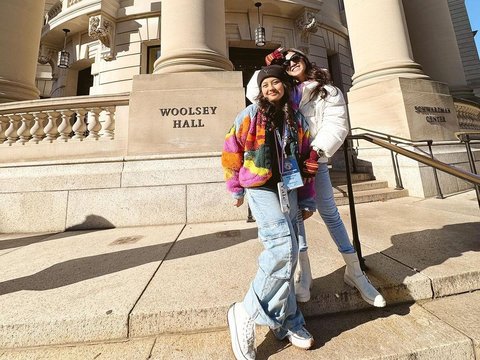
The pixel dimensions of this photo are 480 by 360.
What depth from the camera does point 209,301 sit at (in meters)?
1.91

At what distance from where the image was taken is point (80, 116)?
18.2 feet

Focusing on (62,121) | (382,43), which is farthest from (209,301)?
(382,43)

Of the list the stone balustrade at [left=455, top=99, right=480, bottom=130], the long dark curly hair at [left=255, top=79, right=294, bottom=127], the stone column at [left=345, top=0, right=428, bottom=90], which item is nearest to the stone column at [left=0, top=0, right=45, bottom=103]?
the long dark curly hair at [left=255, top=79, right=294, bottom=127]

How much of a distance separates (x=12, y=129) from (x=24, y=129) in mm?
330

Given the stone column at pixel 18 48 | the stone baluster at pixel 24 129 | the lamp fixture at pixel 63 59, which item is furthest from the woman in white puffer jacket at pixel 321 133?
the lamp fixture at pixel 63 59

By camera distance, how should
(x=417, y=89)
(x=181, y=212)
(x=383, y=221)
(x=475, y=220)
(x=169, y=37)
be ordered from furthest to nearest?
(x=417, y=89) < (x=169, y=37) < (x=181, y=212) < (x=383, y=221) < (x=475, y=220)

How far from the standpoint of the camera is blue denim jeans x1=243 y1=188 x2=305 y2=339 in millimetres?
1496

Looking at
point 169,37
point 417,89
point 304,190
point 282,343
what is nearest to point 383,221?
point 304,190

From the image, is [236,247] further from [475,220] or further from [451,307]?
[475,220]

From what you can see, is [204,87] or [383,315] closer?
[383,315]

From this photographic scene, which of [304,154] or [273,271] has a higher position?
[304,154]

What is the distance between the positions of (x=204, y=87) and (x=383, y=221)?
4.19m

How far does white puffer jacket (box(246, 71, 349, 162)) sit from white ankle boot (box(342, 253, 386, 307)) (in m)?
0.85

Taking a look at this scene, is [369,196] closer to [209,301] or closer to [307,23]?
[209,301]
